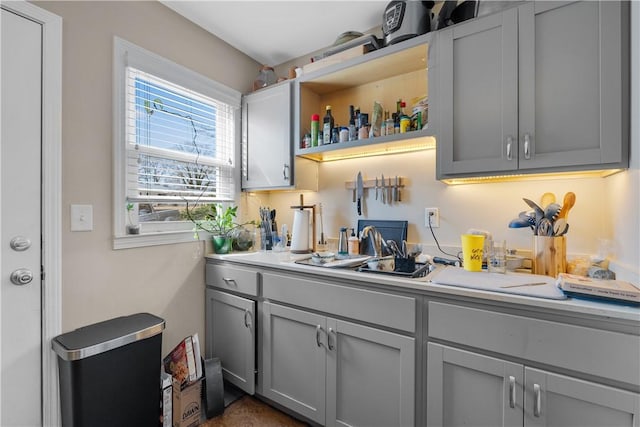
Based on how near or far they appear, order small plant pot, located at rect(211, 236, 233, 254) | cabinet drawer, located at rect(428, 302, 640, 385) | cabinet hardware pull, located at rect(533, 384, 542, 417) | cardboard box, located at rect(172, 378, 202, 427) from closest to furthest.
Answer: cabinet drawer, located at rect(428, 302, 640, 385), cabinet hardware pull, located at rect(533, 384, 542, 417), cardboard box, located at rect(172, 378, 202, 427), small plant pot, located at rect(211, 236, 233, 254)

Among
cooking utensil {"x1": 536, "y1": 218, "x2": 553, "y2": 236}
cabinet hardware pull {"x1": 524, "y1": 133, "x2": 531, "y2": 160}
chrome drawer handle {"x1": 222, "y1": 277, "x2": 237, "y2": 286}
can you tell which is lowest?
chrome drawer handle {"x1": 222, "y1": 277, "x2": 237, "y2": 286}

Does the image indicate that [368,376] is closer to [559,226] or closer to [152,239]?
[559,226]

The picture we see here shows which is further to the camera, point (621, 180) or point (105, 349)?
point (105, 349)

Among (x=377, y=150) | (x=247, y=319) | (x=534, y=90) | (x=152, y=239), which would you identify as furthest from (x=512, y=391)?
(x=152, y=239)

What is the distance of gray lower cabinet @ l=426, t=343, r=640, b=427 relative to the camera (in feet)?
2.97

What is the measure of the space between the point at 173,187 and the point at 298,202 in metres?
0.96

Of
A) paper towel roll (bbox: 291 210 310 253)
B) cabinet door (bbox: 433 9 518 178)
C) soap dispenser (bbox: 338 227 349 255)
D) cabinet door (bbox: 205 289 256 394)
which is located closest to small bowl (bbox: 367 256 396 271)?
soap dispenser (bbox: 338 227 349 255)

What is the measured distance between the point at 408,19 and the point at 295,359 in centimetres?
203

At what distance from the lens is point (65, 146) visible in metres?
1.39

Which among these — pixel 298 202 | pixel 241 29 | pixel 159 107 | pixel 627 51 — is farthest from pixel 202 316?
pixel 627 51

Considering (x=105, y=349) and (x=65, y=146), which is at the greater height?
(x=65, y=146)

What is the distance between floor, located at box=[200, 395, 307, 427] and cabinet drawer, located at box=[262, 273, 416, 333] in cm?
71

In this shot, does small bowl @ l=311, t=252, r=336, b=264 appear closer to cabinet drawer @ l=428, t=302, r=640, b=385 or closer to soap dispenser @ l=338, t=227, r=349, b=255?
soap dispenser @ l=338, t=227, r=349, b=255

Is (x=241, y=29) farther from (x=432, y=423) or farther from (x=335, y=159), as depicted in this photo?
(x=432, y=423)
